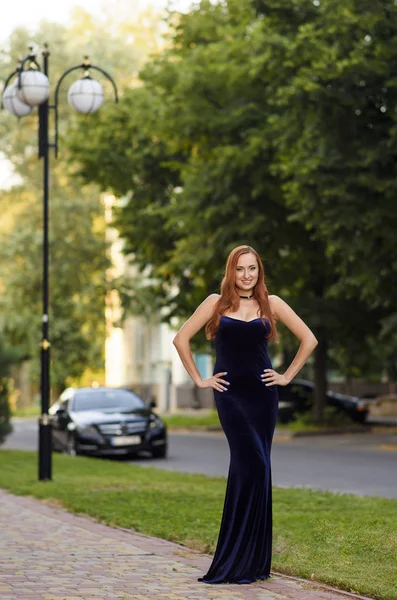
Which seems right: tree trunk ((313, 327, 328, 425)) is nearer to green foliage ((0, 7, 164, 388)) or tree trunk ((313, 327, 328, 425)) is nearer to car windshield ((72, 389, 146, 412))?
car windshield ((72, 389, 146, 412))

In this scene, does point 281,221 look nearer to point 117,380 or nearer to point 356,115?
point 356,115

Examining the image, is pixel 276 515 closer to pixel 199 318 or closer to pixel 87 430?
pixel 199 318

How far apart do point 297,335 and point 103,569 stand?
2.10m

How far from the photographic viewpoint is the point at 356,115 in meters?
26.1

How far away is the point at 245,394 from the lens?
830cm

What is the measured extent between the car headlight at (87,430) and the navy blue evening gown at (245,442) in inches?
699

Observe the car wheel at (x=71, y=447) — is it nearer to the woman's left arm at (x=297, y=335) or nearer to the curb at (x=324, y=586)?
the curb at (x=324, y=586)

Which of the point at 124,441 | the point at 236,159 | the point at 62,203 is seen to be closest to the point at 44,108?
the point at 124,441

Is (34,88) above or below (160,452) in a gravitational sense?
above

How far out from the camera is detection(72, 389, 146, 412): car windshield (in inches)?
1082

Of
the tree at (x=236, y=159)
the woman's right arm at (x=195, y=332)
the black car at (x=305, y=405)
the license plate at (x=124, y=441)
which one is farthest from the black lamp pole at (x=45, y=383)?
the black car at (x=305, y=405)

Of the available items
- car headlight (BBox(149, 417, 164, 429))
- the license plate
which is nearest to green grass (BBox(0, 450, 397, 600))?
the license plate

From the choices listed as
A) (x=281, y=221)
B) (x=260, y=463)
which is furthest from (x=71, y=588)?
(x=281, y=221)

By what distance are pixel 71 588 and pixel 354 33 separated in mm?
18760
